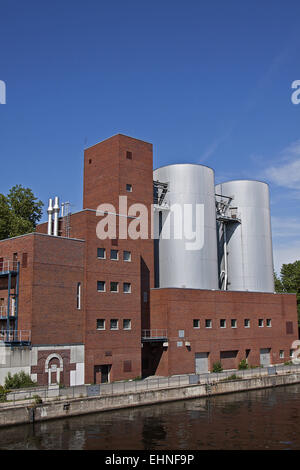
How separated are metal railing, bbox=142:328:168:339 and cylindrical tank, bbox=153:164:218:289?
7.10 m

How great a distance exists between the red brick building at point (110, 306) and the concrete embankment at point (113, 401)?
6.00 meters

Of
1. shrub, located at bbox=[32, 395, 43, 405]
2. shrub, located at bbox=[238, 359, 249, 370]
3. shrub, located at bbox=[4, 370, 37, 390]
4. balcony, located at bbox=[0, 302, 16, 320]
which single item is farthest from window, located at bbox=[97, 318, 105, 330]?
shrub, located at bbox=[238, 359, 249, 370]

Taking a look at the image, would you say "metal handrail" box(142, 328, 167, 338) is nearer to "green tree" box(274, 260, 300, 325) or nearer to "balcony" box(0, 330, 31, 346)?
"balcony" box(0, 330, 31, 346)

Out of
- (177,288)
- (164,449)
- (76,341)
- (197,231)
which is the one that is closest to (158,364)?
(177,288)

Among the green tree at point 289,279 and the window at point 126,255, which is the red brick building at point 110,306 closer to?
the window at point 126,255

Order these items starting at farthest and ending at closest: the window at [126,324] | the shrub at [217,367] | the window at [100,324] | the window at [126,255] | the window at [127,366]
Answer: the shrub at [217,367], the window at [126,255], the window at [126,324], the window at [127,366], the window at [100,324]

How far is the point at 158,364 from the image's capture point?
49688mm

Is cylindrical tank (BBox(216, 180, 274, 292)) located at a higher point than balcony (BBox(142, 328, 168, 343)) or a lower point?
higher

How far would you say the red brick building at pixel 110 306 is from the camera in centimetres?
4019

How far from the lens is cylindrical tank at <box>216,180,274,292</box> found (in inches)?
2549

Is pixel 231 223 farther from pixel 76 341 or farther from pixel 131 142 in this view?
pixel 76 341

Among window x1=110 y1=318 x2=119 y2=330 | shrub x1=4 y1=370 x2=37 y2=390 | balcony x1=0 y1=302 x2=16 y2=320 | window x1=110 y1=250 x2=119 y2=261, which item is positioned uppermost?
window x1=110 y1=250 x2=119 y2=261

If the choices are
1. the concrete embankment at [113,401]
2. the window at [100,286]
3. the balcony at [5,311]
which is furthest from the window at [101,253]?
the concrete embankment at [113,401]

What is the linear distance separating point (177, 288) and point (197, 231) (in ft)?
28.7
